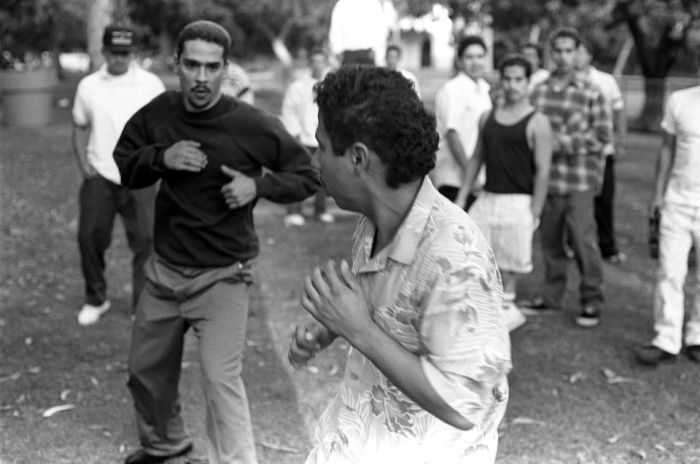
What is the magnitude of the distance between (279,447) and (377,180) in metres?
3.01

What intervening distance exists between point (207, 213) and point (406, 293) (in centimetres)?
224

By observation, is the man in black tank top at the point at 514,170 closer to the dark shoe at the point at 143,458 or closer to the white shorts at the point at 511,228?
the white shorts at the point at 511,228

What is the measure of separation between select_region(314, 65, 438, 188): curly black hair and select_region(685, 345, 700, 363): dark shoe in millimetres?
4660

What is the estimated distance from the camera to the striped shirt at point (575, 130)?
24.6ft

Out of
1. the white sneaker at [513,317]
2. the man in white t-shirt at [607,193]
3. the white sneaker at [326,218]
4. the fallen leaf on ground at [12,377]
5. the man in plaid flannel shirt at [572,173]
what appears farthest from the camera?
the white sneaker at [326,218]

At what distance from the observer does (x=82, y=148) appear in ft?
23.9

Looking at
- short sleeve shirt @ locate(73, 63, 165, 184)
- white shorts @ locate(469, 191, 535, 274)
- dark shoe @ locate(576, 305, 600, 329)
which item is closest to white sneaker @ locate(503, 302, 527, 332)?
white shorts @ locate(469, 191, 535, 274)

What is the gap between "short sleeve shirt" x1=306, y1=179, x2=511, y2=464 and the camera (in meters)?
2.15

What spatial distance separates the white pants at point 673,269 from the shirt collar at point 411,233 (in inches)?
166

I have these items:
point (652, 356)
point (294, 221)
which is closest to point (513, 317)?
point (652, 356)

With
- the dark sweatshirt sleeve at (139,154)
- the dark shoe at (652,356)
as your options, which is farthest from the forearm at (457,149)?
the dark sweatshirt sleeve at (139,154)

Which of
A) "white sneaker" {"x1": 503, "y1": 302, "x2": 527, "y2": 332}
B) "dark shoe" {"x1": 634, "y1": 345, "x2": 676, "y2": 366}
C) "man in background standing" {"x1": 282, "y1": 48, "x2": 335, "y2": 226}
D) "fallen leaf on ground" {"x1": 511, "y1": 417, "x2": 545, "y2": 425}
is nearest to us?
"fallen leaf on ground" {"x1": 511, "y1": 417, "x2": 545, "y2": 425}

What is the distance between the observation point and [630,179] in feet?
53.5

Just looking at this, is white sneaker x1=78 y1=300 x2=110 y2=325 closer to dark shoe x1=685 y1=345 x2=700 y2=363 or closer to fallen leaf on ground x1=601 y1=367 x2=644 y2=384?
fallen leaf on ground x1=601 y1=367 x2=644 y2=384
